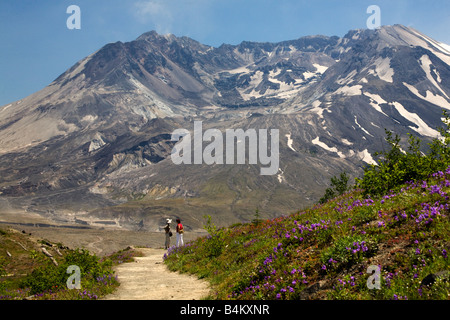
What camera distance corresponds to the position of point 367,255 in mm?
7203

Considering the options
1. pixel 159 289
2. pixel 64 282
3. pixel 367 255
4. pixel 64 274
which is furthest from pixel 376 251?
pixel 64 274

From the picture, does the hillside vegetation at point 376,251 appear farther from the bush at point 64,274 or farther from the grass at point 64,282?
the bush at point 64,274

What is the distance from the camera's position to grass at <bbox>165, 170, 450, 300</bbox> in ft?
19.2

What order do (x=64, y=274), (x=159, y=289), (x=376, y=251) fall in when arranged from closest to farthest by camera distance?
(x=376, y=251) → (x=159, y=289) → (x=64, y=274)

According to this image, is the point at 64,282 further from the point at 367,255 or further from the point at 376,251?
the point at 376,251

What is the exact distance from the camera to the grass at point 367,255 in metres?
5.87

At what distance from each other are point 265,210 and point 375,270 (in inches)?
7188

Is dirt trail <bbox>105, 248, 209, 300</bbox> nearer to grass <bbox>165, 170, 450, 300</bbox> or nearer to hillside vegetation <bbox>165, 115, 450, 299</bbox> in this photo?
hillside vegetation <bbox>165, 115, 450, 299</bbox>

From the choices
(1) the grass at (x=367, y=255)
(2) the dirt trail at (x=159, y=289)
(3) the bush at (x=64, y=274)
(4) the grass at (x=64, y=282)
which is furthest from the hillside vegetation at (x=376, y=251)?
(3) the bush at (x=64, y=274)

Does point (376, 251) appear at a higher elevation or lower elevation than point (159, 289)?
higher
